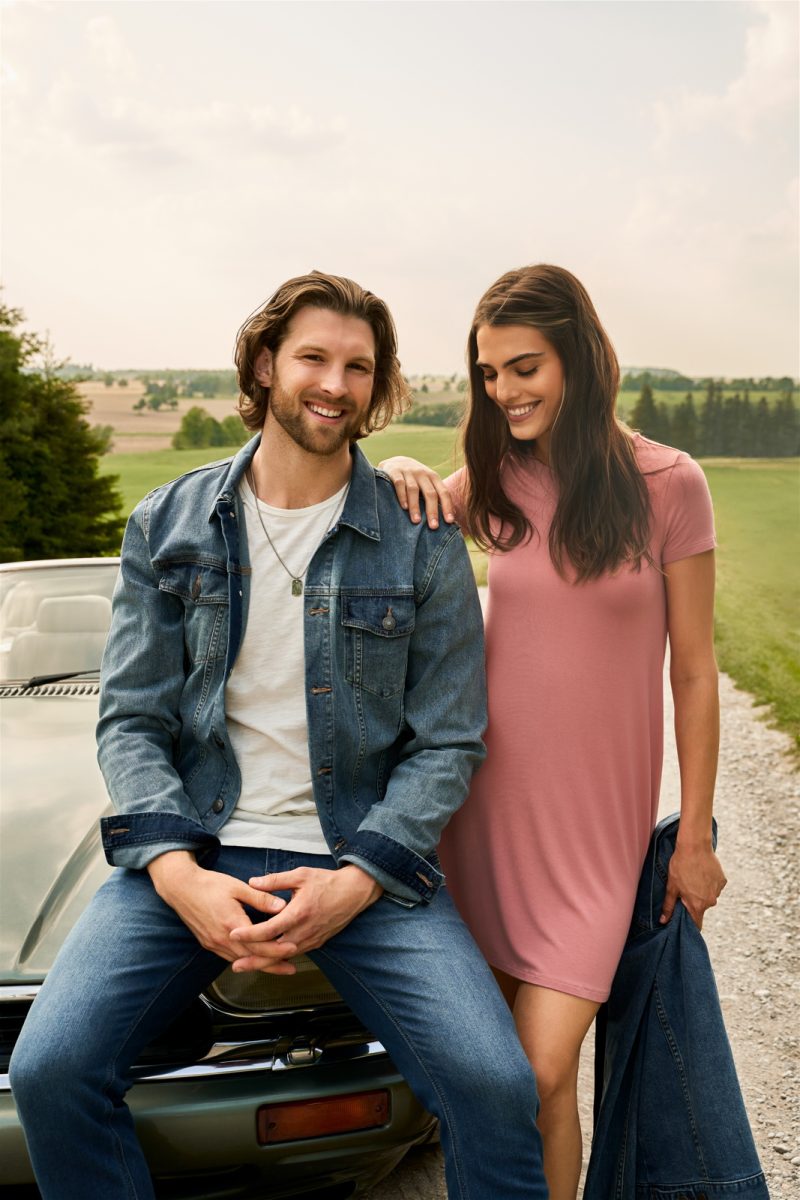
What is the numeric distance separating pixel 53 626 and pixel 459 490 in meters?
1.85

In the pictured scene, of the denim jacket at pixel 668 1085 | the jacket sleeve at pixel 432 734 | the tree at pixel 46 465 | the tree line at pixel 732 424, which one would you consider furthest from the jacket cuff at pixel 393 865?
the tree at pixel 46 465

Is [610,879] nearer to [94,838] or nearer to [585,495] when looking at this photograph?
[585,495]

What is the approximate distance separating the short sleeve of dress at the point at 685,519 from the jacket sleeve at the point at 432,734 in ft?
1.47

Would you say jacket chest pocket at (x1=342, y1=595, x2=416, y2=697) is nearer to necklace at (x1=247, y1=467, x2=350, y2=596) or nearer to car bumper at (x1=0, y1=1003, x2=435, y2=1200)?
necklace at (x1=247, y1=467, x2=350, y2=596)

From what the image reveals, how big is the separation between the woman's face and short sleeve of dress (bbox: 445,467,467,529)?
0.70 ft

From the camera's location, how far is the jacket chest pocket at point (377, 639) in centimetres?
236

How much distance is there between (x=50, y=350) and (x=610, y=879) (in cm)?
3924

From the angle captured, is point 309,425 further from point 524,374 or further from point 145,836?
point 145,836

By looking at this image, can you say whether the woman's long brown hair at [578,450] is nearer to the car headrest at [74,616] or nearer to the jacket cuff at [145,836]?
the jacket cuff at [145,836]

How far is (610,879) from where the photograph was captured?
2281mm

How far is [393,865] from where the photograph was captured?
215cm

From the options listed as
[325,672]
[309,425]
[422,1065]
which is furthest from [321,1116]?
[309,425]

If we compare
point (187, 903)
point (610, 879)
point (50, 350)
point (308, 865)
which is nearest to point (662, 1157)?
point (610, 879)

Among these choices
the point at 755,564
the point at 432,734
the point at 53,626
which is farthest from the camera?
the point at 755,564
